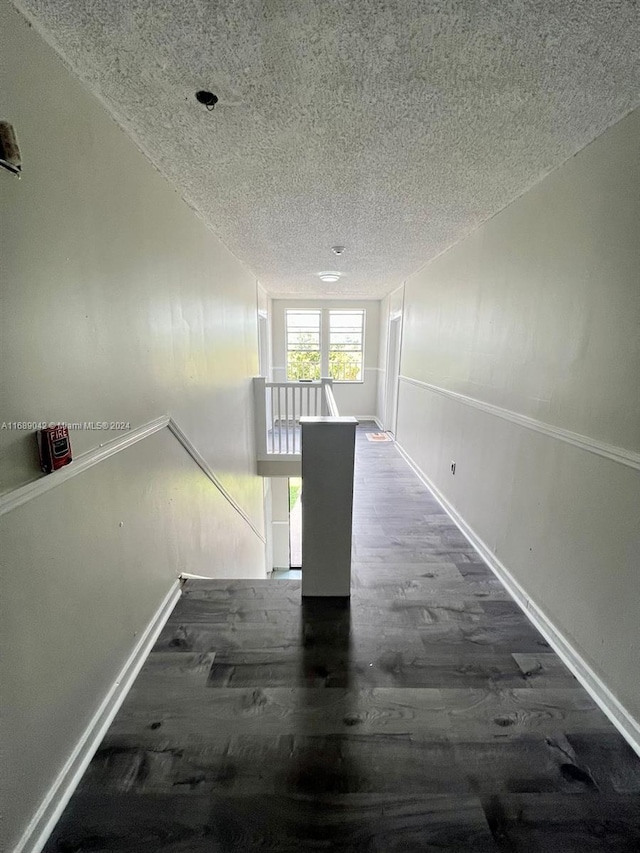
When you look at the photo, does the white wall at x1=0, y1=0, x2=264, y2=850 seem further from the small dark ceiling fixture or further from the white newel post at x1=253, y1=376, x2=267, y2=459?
the white newel post at x1=253, y1=376, x2=267, y2=459

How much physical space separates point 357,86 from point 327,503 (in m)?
1.80

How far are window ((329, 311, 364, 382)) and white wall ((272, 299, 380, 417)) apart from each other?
0.37ft

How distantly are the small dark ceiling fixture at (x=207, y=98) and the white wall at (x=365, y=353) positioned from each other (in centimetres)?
564

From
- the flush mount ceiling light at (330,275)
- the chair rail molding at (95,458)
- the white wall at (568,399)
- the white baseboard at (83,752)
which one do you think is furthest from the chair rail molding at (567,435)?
the flush mount ceiling light at (330,275)

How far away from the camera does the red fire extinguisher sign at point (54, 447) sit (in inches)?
41.5

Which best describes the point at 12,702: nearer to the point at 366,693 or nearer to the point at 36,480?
the point at 36,480

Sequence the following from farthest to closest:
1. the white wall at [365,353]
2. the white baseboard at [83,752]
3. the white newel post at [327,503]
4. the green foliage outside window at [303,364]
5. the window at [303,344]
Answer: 1. the green foliage outside window at [303,364]
2. the window at [303,344]
3. the white wall at [365,353]
4. the white newel post at [327,503]
5. the white baseboard at [83,752]

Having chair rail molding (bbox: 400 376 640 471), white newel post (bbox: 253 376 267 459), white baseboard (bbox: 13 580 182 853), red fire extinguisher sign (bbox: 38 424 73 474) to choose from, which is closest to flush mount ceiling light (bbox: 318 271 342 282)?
white newel post (bbox: 253 376 267 459)

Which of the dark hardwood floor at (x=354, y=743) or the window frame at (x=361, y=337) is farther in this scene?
the window frame at (x=361, y=337)

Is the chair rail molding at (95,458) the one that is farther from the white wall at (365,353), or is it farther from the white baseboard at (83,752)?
the white wall at (365,353)

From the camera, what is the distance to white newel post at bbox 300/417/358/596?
184cm

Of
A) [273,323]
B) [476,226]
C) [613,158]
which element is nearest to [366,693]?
[613,158]

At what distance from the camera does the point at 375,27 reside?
1029 mm

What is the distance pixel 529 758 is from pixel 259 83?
8.62ft
